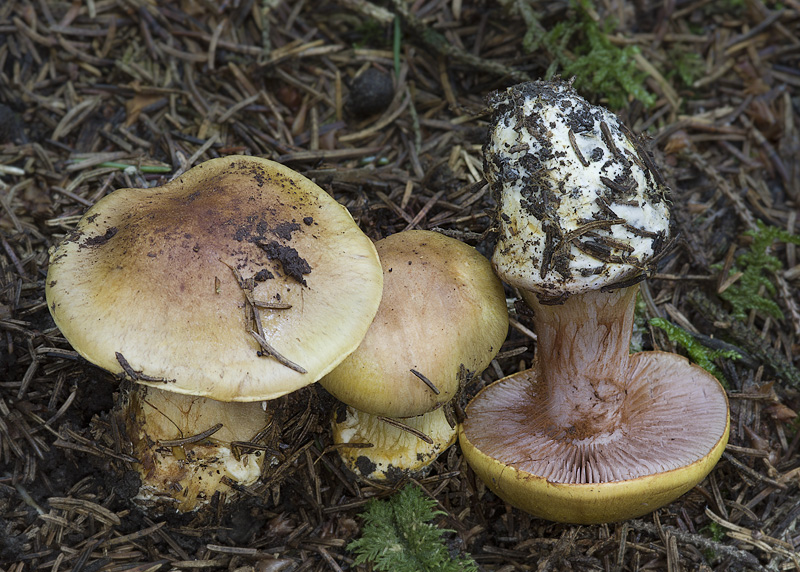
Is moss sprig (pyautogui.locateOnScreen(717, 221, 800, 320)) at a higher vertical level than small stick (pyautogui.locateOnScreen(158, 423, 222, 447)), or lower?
higher

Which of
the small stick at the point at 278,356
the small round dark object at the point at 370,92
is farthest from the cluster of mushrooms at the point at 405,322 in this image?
the small round dark object at the point at 370,92

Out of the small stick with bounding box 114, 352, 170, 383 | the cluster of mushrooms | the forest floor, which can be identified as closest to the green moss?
the forest floor

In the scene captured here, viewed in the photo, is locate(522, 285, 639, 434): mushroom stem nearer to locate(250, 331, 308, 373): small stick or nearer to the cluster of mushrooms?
the cluster of mushrooms

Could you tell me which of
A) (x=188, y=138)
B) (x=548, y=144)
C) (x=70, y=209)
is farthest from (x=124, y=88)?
(x=548, y=144)

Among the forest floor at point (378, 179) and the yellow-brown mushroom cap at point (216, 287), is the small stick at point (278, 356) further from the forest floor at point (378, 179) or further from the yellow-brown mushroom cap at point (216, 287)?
the forest floor at point (378, 179)

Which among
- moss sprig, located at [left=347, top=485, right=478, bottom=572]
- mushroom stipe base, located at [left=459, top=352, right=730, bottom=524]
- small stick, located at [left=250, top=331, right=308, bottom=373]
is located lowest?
moss sprig, located at [left=347, top=485, right=478, bottom=572]
